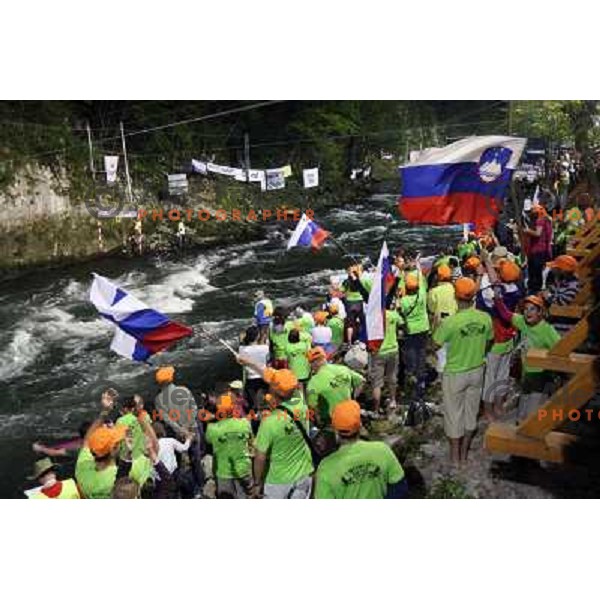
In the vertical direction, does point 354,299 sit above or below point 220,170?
below

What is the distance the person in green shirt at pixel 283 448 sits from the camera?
3.63 m

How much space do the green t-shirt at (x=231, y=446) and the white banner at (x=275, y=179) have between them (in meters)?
4.21

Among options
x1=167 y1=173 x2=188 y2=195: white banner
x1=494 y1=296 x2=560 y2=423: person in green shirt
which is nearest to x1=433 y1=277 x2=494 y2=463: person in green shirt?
x1=494 y1=296 x2=560 y2=423: person in green shirt

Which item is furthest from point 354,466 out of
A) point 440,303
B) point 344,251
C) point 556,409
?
point 344,251

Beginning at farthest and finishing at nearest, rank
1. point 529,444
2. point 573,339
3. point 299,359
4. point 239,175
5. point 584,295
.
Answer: point 239,175 < point 299,359 < point 584,295 < point 529,444 < point 573,339

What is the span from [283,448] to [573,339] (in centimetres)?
163

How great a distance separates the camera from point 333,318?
592 centimetres

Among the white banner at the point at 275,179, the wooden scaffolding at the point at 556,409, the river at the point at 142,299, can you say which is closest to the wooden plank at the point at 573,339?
the wooden scaffolding at the point at 556,409

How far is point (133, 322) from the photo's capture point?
446 centimetres

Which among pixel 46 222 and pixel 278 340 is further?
pixel 46 222

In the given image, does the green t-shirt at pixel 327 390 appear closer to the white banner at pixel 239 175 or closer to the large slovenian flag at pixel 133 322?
the large slovenian flag at pixel 133 322

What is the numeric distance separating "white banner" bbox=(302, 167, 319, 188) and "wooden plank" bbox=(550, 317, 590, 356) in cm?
530

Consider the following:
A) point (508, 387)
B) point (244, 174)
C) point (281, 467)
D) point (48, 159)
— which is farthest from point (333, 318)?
point (48, 159)

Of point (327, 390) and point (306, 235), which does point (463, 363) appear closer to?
point (327, 390)
